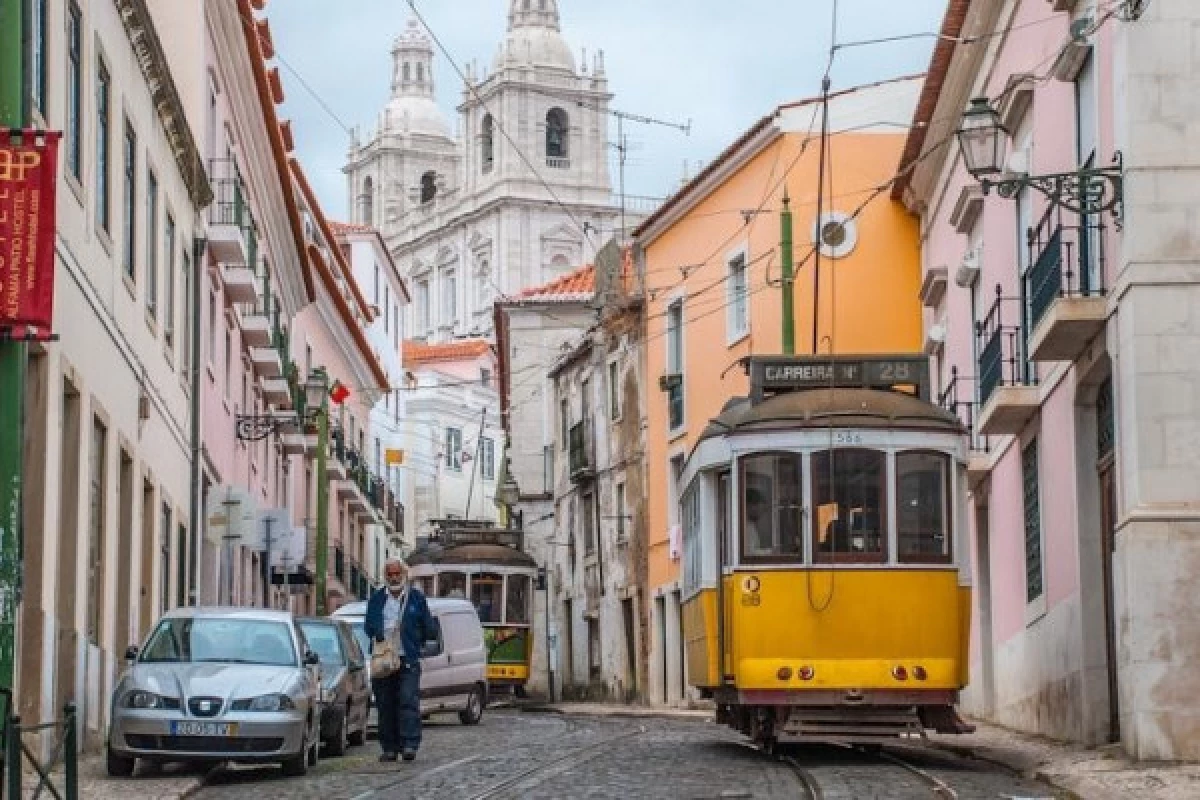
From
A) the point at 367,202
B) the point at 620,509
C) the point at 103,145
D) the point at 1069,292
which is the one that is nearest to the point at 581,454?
the point at 620,509

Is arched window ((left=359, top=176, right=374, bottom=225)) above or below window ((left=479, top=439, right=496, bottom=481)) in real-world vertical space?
above

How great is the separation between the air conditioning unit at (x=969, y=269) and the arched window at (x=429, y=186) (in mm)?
126477

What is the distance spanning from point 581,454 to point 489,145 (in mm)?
88133

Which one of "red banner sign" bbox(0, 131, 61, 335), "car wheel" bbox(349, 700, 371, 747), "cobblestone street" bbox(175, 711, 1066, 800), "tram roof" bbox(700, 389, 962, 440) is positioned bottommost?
"cobblestone street" bbox(175, 711, 1066, 800)

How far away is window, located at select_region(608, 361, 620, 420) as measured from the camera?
166 feet

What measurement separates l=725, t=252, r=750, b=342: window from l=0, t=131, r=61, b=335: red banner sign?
26.1 metres

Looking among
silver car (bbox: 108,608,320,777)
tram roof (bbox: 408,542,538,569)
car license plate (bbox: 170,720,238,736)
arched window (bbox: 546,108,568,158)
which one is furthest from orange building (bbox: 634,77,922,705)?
arched window (bbox: 546,108,568,158)

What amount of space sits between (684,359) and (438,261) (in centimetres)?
9999

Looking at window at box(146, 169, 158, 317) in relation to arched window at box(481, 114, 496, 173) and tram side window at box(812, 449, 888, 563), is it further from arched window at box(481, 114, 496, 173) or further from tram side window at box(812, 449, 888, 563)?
arched window at box(481, 114, 496, 173)

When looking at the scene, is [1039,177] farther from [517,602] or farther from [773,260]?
[517,602]

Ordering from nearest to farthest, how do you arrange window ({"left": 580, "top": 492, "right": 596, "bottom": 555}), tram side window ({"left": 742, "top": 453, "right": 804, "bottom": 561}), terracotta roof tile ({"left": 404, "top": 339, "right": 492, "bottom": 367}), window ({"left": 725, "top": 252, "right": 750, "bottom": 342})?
1. tram side window ({"left": 742, "top": 453, "right": 804, "bottom": 561})
2. window ({"left": 725, "top": 252, "right": 750, "bottom": 342})
3. window ({"left": 580, "top": 492, "right": 596, "bottom": 555})
4. terracotta roof tile ({"left": 404, "top": 339, "right": 492, "bottom": 367})

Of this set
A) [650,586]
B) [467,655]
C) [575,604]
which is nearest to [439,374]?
[575,604]

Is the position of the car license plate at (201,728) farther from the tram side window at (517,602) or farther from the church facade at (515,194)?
the church facade at (515,194)

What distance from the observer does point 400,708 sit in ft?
64.3
